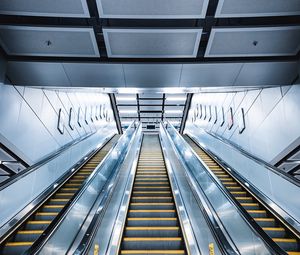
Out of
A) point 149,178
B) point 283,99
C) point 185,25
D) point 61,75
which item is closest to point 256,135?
point 283,99

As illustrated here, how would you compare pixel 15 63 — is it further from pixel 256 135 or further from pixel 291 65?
pixel 256 135

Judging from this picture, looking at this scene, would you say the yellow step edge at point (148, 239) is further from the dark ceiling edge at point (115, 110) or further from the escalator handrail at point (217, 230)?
the dark ceiling edge at point (115, 110)

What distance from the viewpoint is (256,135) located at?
6332 millimetres

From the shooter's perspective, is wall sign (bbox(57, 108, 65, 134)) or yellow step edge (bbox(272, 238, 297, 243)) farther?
wall sign (bbox(57, 108, 65, 134))

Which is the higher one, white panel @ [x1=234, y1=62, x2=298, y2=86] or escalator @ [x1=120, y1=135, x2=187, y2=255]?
white panel @ [x1=234, y1=62, x2=298, y2=86]

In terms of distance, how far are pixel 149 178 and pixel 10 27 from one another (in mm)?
4677

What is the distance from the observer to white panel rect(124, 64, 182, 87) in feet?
16.2

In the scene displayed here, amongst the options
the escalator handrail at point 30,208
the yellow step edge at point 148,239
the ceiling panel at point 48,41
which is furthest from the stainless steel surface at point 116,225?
the ceiling panel at point 48,41

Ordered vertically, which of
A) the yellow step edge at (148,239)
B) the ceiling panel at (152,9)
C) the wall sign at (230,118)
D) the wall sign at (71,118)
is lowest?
the yellow step edge at (148,239)

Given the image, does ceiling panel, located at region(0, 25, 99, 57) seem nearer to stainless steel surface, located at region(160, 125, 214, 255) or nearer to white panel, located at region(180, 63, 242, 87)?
white panel, located at region(180, 63, 242, 87)

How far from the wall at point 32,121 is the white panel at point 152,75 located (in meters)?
2.25

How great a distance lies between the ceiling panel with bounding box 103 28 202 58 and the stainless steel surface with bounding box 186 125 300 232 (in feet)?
8.80

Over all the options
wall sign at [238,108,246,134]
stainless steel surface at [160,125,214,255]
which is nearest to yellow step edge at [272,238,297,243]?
stainless steel surface at [160,125,214,255]

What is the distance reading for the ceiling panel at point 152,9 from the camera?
367 centimetres
